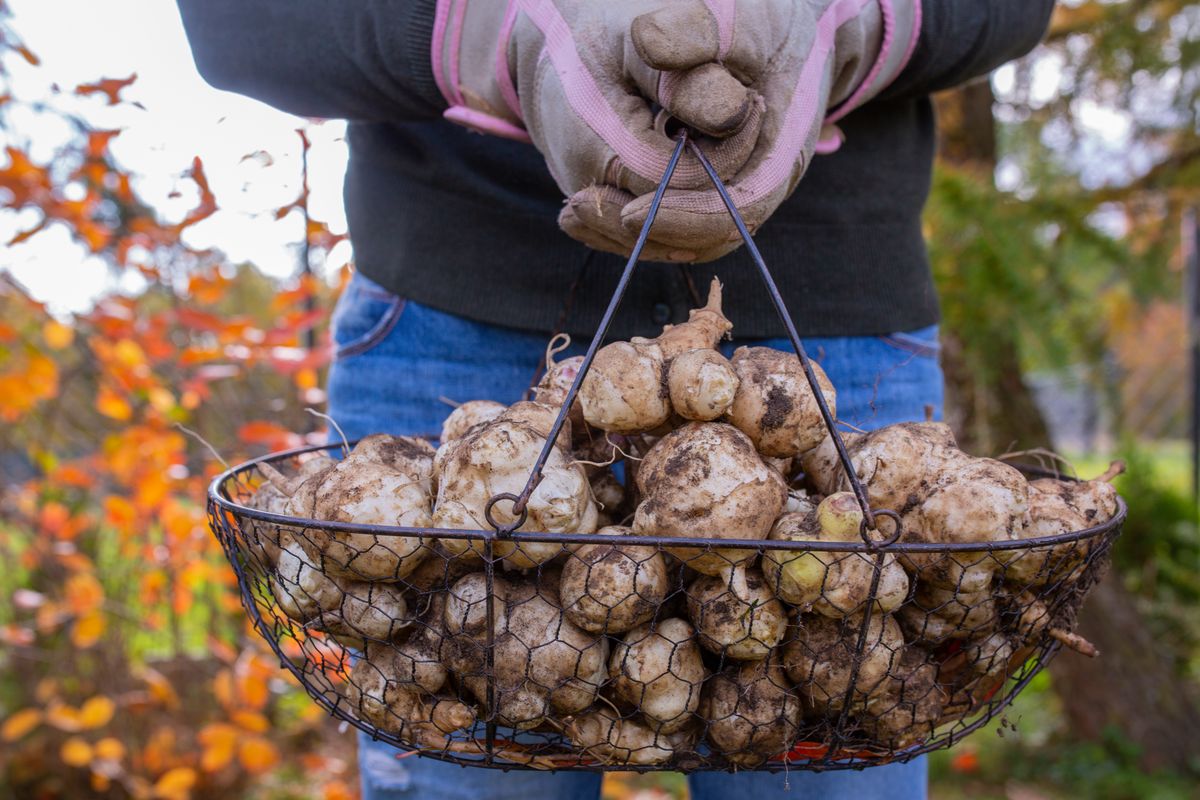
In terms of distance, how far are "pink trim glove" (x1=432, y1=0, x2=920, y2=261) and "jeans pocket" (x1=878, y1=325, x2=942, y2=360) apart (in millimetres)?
452

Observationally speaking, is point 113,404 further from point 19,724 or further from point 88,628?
point 19,724

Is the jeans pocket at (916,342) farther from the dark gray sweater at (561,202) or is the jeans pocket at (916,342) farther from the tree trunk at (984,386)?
the tree trunk at (984,386)

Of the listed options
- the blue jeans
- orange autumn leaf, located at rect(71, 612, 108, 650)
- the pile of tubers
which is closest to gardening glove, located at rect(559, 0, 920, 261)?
the pile of tubers

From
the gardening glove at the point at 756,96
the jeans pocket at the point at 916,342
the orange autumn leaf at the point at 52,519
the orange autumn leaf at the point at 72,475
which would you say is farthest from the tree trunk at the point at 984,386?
the orange autumn leaf at the point at 52,519

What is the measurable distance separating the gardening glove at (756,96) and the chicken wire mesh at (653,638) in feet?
1.00

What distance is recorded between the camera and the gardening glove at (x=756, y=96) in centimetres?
84

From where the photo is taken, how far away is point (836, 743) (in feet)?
2.83

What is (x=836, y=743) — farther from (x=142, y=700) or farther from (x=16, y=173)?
(x=142, y=700)

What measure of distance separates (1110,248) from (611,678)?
2207mm

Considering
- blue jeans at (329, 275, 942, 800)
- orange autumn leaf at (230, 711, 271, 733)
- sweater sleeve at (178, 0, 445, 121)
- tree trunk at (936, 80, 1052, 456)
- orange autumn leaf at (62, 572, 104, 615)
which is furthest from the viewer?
tree trunk at (936, 80, 1052, 456)

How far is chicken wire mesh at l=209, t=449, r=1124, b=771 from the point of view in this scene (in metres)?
0.87

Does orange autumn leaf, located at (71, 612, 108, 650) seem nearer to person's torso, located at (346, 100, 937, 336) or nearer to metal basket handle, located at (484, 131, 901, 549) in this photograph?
person's torso, located at (346, 100, 937, 336)

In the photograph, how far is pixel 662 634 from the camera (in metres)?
0.91

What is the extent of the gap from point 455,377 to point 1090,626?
2.53 metres
